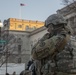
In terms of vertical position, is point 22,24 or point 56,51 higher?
point 22,24

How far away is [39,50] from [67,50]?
29 centimetres

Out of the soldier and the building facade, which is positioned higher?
the building facade

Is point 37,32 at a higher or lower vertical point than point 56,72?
higher

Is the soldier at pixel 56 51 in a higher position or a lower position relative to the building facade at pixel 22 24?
lower

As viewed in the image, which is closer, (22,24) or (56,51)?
(56,51)

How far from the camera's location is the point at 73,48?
3219 mm

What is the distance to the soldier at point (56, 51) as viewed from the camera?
309 centimetres

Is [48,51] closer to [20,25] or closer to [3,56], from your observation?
[3,56]

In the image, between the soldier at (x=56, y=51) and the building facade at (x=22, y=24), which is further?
the building facade at (x=22, y=24)

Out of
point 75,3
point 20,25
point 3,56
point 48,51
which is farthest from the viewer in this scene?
point 20,25

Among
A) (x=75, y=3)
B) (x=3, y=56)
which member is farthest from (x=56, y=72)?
(x=3, y=56)

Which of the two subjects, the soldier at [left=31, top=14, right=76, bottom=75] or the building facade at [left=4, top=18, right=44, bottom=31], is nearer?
the soldier at [left=31, top=14, right=76, bottom=75]

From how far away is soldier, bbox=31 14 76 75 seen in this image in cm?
309

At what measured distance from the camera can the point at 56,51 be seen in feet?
10.2
